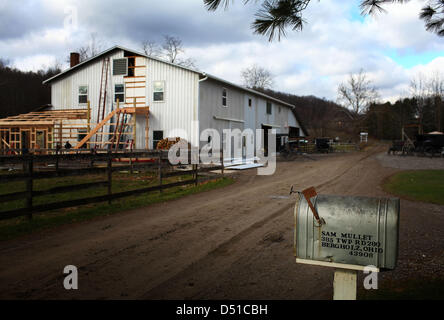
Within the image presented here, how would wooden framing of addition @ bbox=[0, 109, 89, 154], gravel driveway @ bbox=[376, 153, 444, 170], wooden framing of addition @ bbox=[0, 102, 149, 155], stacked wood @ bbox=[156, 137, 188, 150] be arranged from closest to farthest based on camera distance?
gravel driveway @ bbox=[376, 153, 444, 170]
stacked wood @ bbox=[156, 137, 188, 150]
wooden framing of addition @ bbox=[0, 102, 149, 155]
wooden framing of addition @ bbox=[0, 109, 89, 154]

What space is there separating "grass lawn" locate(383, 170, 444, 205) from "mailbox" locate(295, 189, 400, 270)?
887 centimetres

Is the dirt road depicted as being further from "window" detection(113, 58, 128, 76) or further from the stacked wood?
"window" detection(113, 58, 128, 76)

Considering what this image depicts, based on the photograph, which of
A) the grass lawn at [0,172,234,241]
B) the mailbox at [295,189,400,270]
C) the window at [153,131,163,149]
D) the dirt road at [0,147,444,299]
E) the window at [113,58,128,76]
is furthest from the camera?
the window at [113,58,128,76]

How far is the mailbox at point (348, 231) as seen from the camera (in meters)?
2.98

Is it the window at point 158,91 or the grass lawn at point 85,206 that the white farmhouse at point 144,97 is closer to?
the window at point 158,91

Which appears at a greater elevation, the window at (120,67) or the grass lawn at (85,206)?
the window at (120,67)

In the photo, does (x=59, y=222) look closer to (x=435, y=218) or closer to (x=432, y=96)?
(x=435, y=218)

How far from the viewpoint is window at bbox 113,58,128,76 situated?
80.3 feet

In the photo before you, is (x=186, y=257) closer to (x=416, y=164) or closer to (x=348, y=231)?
(x=348, y=231)

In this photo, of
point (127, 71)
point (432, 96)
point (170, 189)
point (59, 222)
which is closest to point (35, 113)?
point (127, 71)
